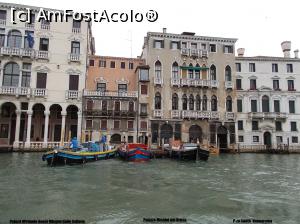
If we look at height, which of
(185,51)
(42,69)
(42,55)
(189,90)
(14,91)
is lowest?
(14,91)

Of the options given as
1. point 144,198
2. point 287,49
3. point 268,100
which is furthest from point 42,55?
point 287,49

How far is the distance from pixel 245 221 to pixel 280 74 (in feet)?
88.9

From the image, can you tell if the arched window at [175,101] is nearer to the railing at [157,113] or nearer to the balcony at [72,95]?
the railing at [157,113]

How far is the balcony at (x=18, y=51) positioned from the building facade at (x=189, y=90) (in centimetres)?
1108

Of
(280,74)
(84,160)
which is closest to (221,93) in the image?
(280,74)

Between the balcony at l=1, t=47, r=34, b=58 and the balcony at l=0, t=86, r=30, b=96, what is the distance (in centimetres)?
295

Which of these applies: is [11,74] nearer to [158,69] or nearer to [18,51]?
[18,51]

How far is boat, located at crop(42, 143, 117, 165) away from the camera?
43.2ft

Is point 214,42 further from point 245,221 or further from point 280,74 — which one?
point 245,221

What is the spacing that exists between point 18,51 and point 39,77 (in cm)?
278

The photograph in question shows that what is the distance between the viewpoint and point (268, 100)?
28.1 metres

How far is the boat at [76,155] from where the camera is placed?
13.2m

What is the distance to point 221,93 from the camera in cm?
2658

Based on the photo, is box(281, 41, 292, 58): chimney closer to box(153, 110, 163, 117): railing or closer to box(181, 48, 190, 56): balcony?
box(181, 48, 190, 56): balcony
